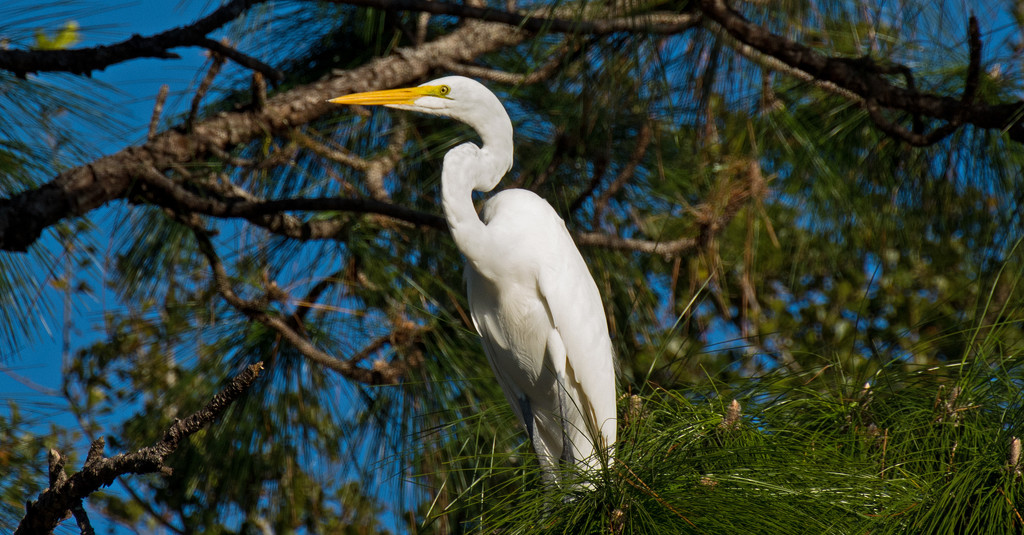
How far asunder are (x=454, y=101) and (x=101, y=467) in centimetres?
72

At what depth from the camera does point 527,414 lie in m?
1.46

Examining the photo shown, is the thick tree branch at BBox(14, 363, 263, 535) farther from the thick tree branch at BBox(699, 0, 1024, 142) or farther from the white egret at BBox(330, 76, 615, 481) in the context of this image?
the thick tree branch at BBox(699, 0, 1024, 142)

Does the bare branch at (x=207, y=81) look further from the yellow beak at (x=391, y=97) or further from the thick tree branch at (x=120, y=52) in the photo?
the yellow beak at (x=391, y=97)

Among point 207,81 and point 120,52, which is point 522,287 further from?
point 120,52

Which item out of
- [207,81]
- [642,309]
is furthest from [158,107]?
[642,309]

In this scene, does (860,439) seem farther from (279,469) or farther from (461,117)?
(279,469)

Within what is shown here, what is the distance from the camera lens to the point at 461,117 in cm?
138

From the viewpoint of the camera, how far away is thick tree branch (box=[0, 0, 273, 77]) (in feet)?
4.54

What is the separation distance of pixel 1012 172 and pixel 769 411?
1018 mm

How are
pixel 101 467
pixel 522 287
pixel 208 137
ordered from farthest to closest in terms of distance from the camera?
pixel 208 137, pixel 522 287, pixel 101 467

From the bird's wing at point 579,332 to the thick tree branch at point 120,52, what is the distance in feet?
2.01

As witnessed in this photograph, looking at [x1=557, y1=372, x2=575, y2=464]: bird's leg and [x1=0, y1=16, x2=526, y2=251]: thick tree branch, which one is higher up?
[x1=0, y1=16, x2=526, y2=251]: thick tree branch

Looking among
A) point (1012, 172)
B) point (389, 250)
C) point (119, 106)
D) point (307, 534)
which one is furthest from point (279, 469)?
point (1012, 172)

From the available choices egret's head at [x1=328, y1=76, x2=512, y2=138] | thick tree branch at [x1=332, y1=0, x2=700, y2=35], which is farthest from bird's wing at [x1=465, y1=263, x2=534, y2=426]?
thick tree branch at [x1=332, y1=0, x2=700, y2=35]
